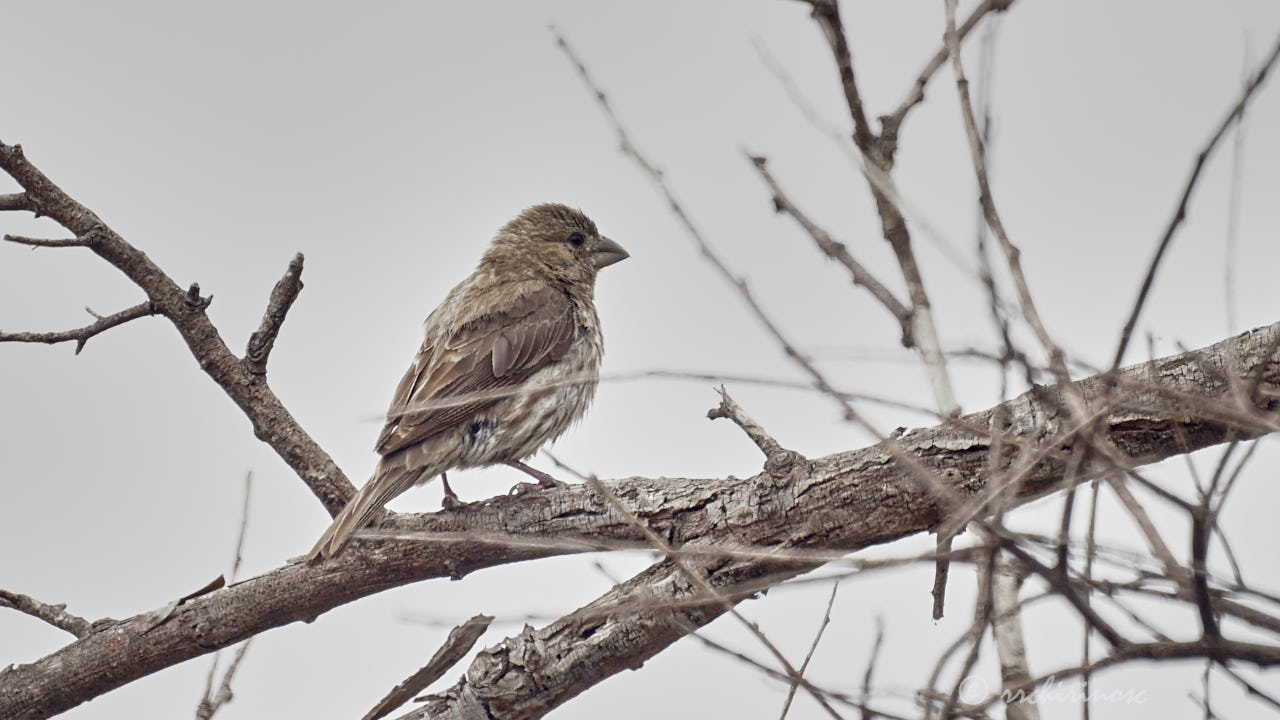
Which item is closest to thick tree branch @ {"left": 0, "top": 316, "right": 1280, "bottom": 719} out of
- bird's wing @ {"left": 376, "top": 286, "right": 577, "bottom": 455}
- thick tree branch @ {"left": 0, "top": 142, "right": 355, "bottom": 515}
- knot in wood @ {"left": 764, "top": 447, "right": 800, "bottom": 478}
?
knot in wood @ {"left": 764, "top": 447, "right": 800, "bottom": 478}

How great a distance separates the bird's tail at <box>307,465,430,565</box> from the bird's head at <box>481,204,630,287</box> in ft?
6.33

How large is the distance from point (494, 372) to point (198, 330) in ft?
4.29

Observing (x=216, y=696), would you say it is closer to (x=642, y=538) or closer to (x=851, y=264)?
(x=642, y=538)

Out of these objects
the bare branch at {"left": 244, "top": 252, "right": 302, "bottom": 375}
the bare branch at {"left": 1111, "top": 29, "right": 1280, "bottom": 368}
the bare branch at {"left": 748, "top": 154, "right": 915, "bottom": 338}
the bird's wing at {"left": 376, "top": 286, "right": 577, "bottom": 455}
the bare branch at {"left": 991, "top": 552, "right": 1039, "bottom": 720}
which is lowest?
the bare branch at {"left": 991, "top": 552, "right": 1039, "bottom": 720}

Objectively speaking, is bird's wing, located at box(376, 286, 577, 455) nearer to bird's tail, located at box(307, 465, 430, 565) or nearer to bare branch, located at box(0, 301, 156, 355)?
bird's tail, located at box(307, 465, 430, 565)

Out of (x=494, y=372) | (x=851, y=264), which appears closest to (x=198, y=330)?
(x=494, y=372)

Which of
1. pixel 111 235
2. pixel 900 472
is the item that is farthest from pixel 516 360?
pixel 900 472

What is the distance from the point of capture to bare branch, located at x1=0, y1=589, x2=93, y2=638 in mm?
4199

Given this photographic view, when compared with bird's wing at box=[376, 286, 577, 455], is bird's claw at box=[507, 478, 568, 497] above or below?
below

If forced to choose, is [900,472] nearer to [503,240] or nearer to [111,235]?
[111,235]

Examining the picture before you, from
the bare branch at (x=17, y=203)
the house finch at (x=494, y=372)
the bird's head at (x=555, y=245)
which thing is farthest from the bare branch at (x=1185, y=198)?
the bird's head at (x=555, y=245)

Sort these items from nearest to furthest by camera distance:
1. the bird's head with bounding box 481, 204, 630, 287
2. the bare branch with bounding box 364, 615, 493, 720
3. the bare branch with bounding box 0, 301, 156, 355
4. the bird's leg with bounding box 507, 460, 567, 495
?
the bare branch with bounding box 364, 615, 493, 720 < the bare branch with bounding box 0, 301, 156, 355 < the bird's leg with bounding box 507, 460, 567, 495 < the bird's head with bounding box 481, 204, 630, 287

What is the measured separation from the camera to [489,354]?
526cm

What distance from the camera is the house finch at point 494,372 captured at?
463cm
